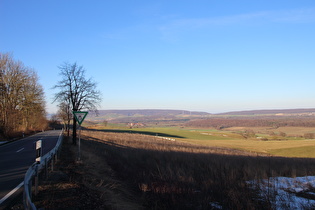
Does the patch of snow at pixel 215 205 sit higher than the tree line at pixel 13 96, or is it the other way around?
the tree line at pixel 13 96

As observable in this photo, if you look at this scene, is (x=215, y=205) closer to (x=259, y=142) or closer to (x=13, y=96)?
(x=13, y=96)

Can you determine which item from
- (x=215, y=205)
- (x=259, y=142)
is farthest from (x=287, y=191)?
(x=259, y=142)

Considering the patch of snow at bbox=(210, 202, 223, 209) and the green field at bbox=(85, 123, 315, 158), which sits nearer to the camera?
the patch of snow at bbox=(210, 202, 223, 209)

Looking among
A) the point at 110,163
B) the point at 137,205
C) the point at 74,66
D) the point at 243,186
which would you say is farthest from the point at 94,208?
the point at 74,66

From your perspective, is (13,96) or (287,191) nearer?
(287,191)

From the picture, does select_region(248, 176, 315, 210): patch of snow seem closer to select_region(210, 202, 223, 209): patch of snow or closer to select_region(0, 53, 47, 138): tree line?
select_region(210, 202, 223, 209): patch of snow

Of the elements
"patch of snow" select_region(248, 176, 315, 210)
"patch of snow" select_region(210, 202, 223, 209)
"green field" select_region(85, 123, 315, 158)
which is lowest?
"green field" select_region(85, 123, 315, 158)

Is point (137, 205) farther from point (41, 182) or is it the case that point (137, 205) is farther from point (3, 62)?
point (3, 62)

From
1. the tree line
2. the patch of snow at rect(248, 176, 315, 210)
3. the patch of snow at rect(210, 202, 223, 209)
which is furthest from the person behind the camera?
the tree line

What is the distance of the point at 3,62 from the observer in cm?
3400

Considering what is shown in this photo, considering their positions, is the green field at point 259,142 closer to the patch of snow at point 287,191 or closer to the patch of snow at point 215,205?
the patch of snow at point 287,191

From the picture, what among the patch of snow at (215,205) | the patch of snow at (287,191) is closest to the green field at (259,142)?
the patch of snow at (287,191)

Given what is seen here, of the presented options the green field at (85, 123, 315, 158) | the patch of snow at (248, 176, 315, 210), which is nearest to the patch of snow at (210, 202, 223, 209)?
the patch of snow at (248, 176, 315, 210)

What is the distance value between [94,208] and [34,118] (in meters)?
50.5
